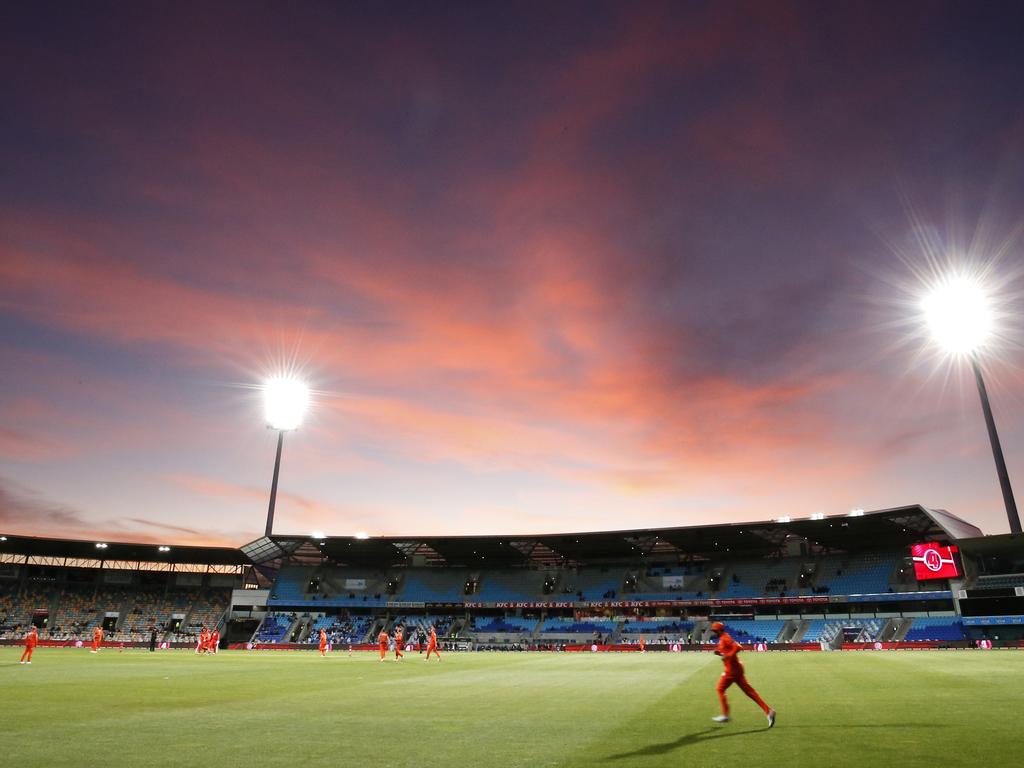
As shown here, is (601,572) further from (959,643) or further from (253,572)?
(253,572)

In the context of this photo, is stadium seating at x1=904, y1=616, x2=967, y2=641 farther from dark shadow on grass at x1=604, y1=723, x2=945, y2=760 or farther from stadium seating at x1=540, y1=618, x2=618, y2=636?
dark shadow on grass at x1=604, y1=723, x2=945, y2=760

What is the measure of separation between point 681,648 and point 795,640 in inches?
475

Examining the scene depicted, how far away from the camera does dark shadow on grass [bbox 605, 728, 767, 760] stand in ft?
29.4

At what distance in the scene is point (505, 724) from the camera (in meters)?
12.0

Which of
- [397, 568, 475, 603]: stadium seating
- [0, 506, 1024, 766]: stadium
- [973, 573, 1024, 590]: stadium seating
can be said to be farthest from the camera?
[397, 568, 475, 603]: stadium seating

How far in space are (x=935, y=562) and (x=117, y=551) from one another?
309 ft

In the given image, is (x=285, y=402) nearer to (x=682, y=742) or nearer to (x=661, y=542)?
(x=661, y=542)

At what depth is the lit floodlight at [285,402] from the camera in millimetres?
69438

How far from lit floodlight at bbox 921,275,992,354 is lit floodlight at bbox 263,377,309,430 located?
58.9m

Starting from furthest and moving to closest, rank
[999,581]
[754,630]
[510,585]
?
1. [510,585]
2. [754,630]
3. [999,581]

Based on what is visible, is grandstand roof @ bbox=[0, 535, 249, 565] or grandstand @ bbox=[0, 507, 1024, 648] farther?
grandstand roof @ bbox=[0, 535, 249, 565]

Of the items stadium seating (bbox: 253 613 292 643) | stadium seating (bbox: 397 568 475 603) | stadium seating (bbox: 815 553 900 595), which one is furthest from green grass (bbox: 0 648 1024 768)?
stadium seating (bbox: 397 568 475 603)

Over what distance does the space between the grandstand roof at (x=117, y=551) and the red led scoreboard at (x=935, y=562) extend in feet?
253

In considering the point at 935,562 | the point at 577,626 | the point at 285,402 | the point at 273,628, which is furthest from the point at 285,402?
the point at 935,562
